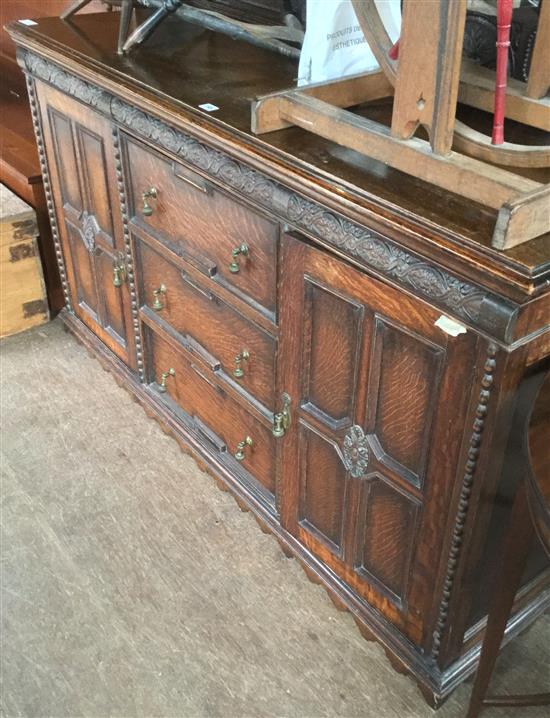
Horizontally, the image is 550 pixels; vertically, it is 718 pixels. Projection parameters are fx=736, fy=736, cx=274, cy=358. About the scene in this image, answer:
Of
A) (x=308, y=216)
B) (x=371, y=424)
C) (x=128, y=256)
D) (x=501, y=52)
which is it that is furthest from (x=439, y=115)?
(x=128, y=256)

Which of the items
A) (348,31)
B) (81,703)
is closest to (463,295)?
(348,31)

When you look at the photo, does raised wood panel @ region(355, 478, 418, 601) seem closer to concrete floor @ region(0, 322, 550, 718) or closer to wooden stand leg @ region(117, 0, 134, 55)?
concrete floor @ region(0, 322, 550, 718)

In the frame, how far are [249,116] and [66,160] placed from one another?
81 centimetres

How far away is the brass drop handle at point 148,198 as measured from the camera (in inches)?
62.2

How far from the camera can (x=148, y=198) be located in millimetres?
→ 1607

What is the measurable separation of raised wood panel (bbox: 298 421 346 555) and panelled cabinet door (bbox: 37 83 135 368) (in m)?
0.73

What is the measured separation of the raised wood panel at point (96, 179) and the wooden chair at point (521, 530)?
1152mm

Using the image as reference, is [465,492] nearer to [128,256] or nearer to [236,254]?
[236,254]

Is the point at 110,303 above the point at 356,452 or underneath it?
underneath

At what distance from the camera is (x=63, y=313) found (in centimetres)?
234

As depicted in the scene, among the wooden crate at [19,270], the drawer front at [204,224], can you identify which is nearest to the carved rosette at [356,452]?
the drawer front at [204,224]

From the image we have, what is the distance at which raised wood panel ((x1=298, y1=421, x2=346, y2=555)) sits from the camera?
1358 mm

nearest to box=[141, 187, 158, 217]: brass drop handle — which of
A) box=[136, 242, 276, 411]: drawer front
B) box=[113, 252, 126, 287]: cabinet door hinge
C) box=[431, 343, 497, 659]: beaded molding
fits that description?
box=[136, 242, 276, 411]: drawer front

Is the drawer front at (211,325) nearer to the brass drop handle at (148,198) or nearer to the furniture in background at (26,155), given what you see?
the brass drop handle at (148,198)
